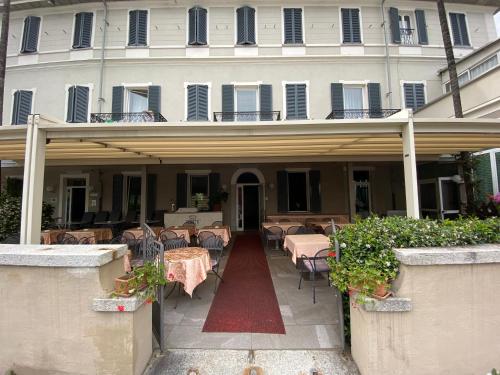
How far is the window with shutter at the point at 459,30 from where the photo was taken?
10195mm

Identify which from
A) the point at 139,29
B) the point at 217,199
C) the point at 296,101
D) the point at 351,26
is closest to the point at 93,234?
the point at 217,199

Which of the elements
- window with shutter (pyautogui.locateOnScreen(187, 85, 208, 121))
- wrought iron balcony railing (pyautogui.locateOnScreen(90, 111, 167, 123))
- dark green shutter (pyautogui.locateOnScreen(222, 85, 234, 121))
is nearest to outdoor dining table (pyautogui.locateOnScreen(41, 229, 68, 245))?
wrought iron balcony railing (pyautogui.locateOnScreen(90, 111, 167, 123))

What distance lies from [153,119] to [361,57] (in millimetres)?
8745

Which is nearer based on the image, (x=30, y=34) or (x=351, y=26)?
(x=351, y=26)

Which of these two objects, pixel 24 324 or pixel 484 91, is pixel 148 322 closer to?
pixel 24 324

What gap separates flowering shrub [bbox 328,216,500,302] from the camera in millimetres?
2357

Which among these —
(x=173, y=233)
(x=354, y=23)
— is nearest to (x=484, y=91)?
(x=354, y=23)

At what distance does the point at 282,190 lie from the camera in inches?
429

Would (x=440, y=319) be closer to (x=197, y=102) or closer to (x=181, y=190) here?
(x=197, y=102)

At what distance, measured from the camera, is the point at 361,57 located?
9.92 meters

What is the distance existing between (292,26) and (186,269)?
10458 mm

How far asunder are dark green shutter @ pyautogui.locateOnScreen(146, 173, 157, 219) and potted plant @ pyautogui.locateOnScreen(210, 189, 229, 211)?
8.68ft

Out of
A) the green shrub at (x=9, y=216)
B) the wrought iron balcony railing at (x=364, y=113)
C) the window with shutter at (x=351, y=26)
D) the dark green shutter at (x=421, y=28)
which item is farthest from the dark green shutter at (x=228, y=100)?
the dark green shutter at (x=421, y=28)

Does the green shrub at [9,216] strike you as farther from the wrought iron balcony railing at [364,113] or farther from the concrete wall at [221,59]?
the wrought iron balcony railing at [364,113]
